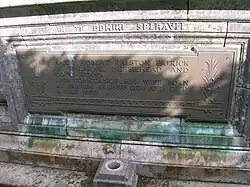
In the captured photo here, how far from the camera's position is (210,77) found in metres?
3.10

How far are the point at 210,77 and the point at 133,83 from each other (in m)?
0.89

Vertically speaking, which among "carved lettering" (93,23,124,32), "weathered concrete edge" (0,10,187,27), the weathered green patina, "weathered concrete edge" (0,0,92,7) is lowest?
the weathered green patina

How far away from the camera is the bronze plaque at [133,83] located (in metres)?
3.10

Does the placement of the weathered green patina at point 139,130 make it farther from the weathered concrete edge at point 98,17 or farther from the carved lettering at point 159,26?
the weathered concrete edge at point 98,17

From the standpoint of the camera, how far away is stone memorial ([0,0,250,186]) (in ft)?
9.83

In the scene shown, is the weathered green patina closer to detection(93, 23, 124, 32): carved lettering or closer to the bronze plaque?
the bronze plaque

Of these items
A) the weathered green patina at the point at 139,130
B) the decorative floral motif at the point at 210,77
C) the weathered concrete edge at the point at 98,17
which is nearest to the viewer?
the weathered concrete edge at the point at 98,17

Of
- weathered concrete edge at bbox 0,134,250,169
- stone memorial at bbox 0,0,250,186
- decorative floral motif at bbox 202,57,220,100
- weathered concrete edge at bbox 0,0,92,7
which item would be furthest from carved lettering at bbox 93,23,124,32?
weathered concrete edge at bbox 0,134,250,169

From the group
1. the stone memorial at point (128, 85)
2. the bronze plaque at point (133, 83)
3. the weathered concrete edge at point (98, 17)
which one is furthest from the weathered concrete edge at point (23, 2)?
the bronze plaque at point (133, 83)

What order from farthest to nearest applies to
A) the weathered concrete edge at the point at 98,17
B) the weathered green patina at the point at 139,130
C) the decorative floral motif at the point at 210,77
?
the weathered green patina at the point at 139,130, the decorative floral motif at the point at 210,77, the weathered concrete edge at the point at 98,17

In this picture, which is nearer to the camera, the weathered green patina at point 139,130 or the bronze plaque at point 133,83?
the bronze plaque at point 133,83

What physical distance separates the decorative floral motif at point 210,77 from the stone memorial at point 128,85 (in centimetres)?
1

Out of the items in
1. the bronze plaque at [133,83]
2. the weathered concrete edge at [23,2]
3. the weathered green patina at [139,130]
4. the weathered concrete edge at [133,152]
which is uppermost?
the weathered concrete edge at [23,2]

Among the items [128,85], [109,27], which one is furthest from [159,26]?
[128,85]
